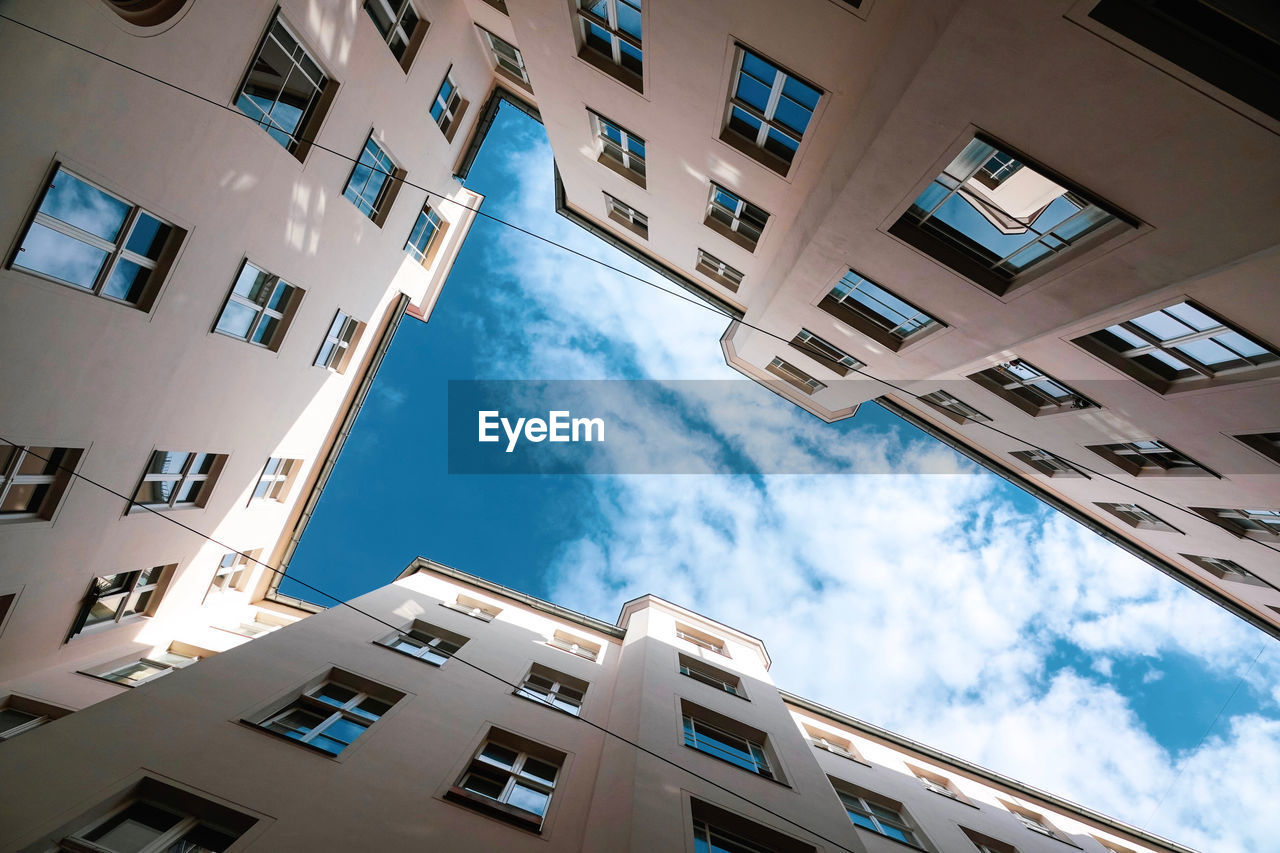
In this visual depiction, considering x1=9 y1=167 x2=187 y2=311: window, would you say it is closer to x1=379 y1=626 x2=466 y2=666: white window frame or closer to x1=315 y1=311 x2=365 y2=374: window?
x1=315 y1=311 x2=365 y2=374: window

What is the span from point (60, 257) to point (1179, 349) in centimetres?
1776

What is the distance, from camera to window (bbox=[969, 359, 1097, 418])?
38.2 feet

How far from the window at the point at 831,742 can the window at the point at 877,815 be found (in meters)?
1.73

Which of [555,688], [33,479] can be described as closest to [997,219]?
[555,688]

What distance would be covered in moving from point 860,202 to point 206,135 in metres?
11.3

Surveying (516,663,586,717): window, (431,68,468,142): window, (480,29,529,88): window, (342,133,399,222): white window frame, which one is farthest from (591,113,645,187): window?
(516,663,586,717): window

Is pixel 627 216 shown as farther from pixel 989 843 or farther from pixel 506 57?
pixel 989 843

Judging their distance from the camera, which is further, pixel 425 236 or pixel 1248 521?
pixel 425 236

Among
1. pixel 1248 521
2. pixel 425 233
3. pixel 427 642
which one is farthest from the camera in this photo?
pixel 425 233

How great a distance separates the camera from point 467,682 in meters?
13.2

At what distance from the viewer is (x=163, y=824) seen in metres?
7.44

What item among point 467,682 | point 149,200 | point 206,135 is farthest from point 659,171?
point 467,682

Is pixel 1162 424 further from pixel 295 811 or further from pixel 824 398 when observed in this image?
pixel 295 811

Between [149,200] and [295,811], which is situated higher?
[149,200]
